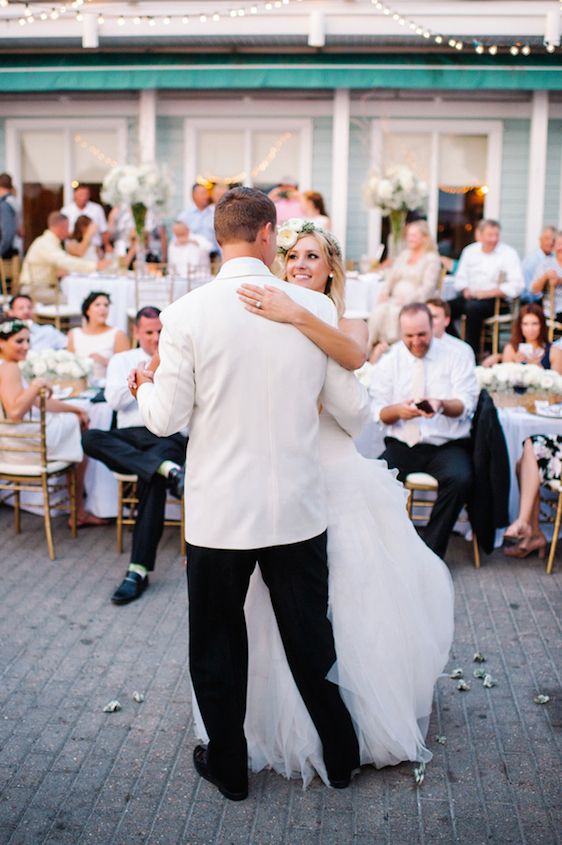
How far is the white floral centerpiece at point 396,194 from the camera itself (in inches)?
429

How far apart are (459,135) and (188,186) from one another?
3636 mm

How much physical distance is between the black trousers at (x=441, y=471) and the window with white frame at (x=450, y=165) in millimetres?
7148

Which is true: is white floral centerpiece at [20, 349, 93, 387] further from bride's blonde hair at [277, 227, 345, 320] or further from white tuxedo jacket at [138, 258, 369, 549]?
white tuxedo jacket at [138, 258, 369, 549]

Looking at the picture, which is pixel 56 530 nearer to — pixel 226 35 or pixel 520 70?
pixel 226 35

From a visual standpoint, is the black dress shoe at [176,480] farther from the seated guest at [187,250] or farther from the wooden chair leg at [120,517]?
the seated guest at [187,250]

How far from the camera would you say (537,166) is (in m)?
11.9

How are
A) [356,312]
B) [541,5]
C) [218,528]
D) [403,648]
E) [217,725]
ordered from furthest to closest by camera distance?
[541,5], [356,312], [403,648], [217,725], [218,528]

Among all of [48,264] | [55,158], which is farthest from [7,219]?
[55,158]

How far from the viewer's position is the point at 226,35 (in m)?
11.5

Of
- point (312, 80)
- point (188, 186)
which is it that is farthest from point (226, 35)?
point (188, 186)

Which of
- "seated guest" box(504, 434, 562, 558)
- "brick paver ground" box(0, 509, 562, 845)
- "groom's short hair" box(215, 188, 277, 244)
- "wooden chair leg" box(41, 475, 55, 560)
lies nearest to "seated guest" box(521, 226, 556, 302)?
"seated guest" box(504, 434, 562, 558)

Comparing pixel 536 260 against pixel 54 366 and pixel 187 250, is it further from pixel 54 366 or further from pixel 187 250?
pixel 54 366

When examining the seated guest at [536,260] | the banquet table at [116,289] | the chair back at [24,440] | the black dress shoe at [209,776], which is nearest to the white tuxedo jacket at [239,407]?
the black dress shoe at [209,776]

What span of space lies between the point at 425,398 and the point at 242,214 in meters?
3.18
